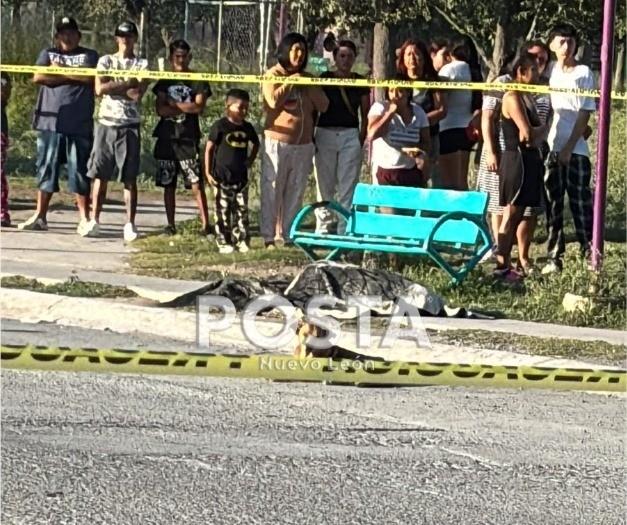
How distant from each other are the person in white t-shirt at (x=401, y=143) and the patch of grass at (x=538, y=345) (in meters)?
2.60

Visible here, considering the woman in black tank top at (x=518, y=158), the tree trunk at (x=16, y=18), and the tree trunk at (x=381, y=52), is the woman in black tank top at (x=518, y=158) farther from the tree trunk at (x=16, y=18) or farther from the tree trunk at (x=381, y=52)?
the tree trunk at (x=16, y=18)

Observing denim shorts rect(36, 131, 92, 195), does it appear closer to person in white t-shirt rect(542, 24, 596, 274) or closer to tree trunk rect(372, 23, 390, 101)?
tree trunk rect(372, 23, 390, 101)

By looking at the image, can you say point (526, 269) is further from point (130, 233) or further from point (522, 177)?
point (130, 233)

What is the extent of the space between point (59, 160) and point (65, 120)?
16.4 inches

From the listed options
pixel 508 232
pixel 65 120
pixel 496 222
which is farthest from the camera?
pixel 65 120

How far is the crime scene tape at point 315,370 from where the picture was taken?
272 inches

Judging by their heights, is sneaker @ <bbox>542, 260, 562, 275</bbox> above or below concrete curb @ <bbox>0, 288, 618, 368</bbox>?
above

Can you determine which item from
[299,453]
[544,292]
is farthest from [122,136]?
[299,453]

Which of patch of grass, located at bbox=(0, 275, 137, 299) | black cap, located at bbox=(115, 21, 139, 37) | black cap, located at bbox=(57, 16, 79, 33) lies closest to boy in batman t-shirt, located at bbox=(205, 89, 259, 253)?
black cap, located at bbox=(115, 21, 139, 37)

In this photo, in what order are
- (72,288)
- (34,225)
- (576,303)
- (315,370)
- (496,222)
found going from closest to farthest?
(315,370) → (576,303) → (72,288) → (496,222) → (34,225)

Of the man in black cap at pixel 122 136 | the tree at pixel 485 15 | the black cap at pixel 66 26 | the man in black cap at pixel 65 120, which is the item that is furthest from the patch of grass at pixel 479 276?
the tree at pixel 485 15

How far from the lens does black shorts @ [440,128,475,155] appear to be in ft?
41.2

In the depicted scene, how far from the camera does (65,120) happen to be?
12586 mm

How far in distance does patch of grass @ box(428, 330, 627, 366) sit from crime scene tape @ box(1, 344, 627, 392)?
1.04 m
